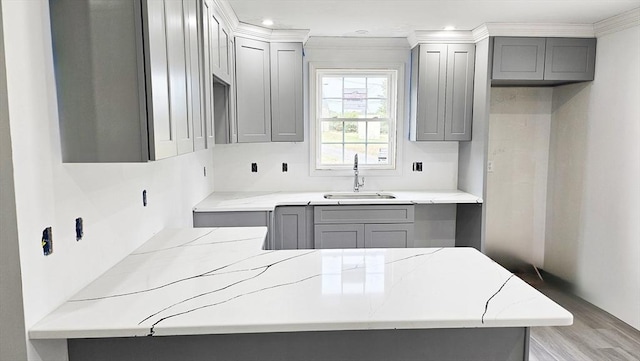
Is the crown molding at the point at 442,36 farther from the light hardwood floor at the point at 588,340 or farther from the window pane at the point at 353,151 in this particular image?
the light hardwood floor at the point at 588,340

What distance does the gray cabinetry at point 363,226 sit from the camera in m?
3.72

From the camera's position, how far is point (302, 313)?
139 cm

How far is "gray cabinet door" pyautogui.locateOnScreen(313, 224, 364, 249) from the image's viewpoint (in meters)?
3.72

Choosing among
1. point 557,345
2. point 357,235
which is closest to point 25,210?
point 357,235

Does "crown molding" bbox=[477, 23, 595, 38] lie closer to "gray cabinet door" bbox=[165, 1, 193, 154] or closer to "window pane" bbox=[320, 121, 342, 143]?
"window pane" bbox=[320, 121, 342, 143]

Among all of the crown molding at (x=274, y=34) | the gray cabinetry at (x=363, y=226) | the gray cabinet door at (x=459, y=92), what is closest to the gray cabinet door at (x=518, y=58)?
the gray cabinet door at (x=459, y=92)

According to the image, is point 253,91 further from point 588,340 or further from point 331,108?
point 588,340

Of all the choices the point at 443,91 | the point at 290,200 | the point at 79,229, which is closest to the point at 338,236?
the point at 290,200

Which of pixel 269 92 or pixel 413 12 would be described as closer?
pixel 413 12

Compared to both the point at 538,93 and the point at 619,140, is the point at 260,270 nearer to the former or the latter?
the point at 619,140

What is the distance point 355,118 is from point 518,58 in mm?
1572

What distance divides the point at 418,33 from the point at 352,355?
10.3 feet

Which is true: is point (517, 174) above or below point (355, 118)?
below

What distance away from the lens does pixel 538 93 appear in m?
4.20
